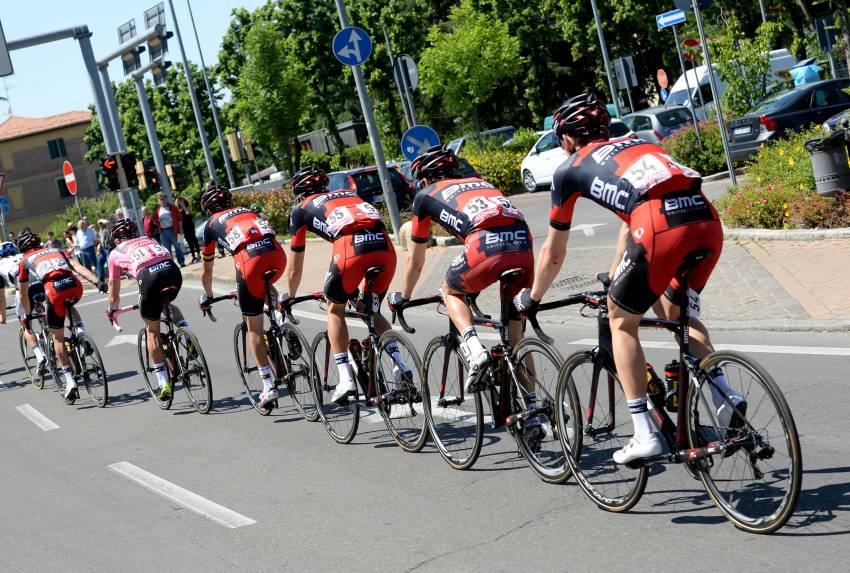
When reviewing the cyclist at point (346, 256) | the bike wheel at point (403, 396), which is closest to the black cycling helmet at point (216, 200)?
the cyclist at point (346, 256)

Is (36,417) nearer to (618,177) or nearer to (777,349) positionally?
(777,349)

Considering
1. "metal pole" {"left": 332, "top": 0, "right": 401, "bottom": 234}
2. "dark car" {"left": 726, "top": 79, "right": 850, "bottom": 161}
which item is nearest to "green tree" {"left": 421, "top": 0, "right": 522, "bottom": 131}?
"dark car" {"left": 726, "top": 79, "right": 850, "bottom": 161}

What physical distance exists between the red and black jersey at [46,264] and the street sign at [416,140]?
6302mm

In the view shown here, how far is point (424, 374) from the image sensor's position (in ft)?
22.0

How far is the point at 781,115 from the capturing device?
70.9 ft

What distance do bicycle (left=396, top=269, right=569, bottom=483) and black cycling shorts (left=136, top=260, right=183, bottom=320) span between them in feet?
13.4

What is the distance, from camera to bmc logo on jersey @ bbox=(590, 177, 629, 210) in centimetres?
488

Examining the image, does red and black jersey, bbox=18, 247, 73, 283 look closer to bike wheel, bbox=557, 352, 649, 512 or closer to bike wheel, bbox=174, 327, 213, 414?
bike wheel, bbox=174, 327, 213, 414

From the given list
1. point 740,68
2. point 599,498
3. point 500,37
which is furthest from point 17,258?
point 500,37

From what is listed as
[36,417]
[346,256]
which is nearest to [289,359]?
[346,256]

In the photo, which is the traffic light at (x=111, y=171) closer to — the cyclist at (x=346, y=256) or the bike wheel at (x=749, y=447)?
the cyclist at (x=346, y=256)

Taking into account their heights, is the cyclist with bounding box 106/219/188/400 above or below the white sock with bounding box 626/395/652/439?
above

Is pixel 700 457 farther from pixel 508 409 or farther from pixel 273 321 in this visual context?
pixel 273 321

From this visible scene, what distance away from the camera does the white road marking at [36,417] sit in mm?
11309
